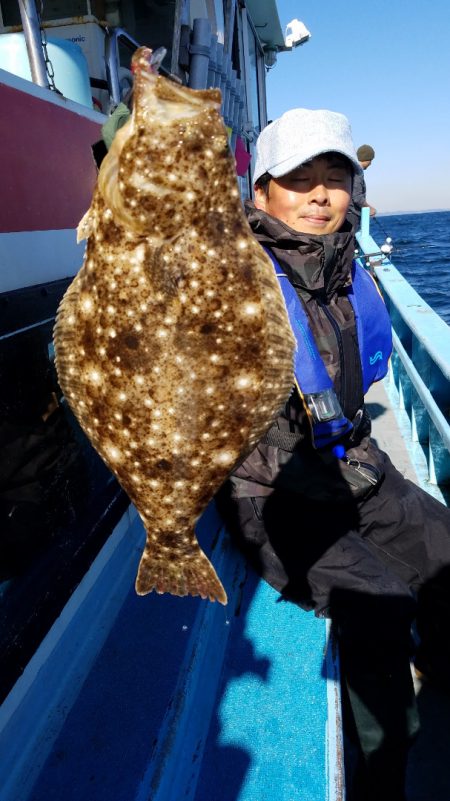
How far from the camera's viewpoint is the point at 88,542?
2.88 metres

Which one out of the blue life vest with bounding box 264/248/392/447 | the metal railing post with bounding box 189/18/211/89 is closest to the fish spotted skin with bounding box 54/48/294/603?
the blue life vest with bounding box 264/248/392/447

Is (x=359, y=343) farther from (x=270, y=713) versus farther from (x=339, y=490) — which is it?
(x=270, y=713)

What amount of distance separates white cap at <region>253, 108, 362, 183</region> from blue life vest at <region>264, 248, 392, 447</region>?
384 millimetres

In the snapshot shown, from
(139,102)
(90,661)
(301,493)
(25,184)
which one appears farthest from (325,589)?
(25,184)

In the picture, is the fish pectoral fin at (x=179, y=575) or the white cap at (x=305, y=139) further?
the white cap at (x=305, y=139)

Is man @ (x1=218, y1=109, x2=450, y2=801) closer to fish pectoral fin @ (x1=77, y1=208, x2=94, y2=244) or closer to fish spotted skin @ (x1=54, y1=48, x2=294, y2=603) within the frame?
fish spotted skin @ (x1=54, y1=48, x2=294, y2=603)

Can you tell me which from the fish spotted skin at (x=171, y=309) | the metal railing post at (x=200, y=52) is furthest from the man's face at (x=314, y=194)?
the metal railing post at (x=200, y=52)

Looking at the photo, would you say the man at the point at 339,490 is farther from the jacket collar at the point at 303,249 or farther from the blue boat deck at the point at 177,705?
the blue boat deck at the point at 177,705

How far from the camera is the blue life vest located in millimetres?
2225

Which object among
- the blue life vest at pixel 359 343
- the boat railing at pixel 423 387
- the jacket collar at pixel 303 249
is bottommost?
the boat railing at pixel 423 387

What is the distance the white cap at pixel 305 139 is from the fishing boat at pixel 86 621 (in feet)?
0.66

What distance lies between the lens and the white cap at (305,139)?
84.4 inches

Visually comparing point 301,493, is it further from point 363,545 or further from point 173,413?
point 173,413

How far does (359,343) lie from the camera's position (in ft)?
8.67
